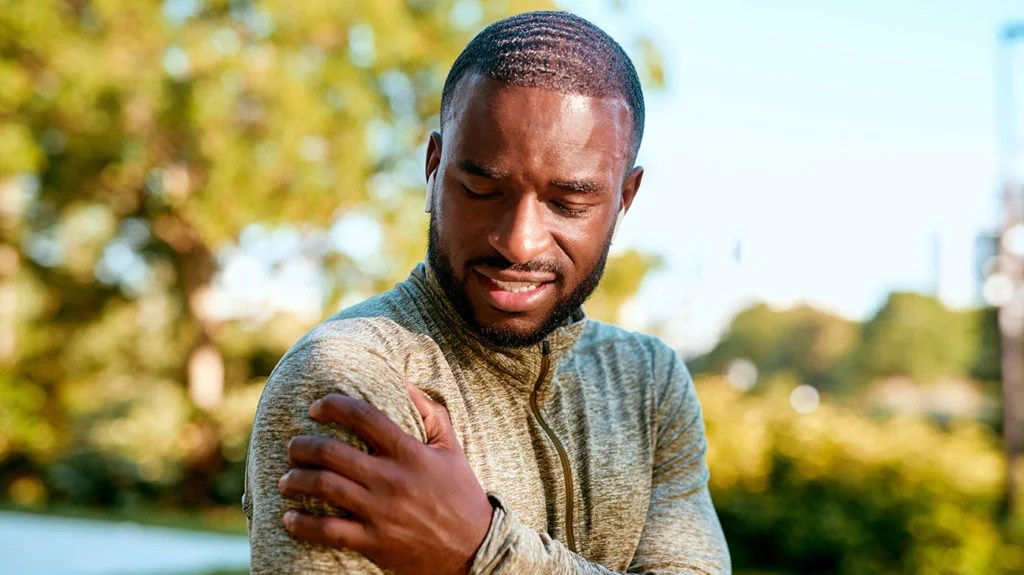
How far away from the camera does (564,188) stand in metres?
1.66

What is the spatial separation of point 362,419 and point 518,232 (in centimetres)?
41

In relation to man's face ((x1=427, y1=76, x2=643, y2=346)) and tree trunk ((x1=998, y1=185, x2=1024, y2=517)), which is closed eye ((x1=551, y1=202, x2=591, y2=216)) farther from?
tree trunk ((x1=998, y1=185, x2=1024, y2=517))

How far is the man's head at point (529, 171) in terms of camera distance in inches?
64.2

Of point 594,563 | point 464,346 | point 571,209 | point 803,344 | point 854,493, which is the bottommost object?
point 803,344

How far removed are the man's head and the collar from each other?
4 centimetres

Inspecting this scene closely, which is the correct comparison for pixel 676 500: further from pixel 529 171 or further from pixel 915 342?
pixel 915 342

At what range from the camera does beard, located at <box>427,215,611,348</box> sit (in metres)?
1.72

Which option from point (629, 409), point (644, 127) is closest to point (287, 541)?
point (629, 409)

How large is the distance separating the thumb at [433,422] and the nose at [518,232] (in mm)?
261

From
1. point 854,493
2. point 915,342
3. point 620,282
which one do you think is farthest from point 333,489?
point 915,342

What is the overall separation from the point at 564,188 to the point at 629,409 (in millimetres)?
563

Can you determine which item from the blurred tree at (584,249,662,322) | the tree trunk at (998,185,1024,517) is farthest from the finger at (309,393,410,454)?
the blurred tree at (584,249,662,322)

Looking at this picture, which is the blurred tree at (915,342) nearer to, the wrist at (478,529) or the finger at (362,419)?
the wrist at (478,529)

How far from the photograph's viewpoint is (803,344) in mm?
62156
